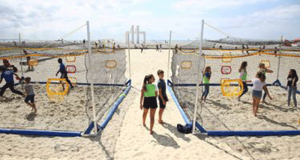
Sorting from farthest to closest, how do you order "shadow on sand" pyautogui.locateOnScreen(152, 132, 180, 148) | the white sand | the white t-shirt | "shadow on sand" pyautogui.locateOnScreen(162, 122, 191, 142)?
the white t-shirt → "shadow on sand" pyautogui.locateOnScreen(162, 122, 191, 142) → "shadow on sand" pyautogui.locateOnScreen(152, 132, 180, 148) → the white sand

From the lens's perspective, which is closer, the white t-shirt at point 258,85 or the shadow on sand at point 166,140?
the shadow on sand at point 166,140

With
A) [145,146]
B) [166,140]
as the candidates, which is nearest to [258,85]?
[166,140]

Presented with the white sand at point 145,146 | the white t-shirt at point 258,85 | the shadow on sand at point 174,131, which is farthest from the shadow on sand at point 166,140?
the white t-shirt at point 258,85

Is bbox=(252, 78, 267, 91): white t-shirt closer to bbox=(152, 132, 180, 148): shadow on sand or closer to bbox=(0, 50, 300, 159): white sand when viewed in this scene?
bbox=(0, 50, 300, 159): white sand

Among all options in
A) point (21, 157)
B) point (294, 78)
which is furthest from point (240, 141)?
point (21, 157)

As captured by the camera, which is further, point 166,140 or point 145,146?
point 166,140

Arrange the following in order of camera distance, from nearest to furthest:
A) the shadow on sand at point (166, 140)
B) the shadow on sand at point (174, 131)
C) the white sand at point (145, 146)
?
1. the white sand at point (145, 146)
2. the shadow on sand at point (166, 140)
3. the shadow on sand at point (174, 131)

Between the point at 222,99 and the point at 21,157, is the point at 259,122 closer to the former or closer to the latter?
the point at 222,99

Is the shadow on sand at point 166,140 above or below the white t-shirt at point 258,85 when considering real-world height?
Result: below

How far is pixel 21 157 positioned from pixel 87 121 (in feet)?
6.68

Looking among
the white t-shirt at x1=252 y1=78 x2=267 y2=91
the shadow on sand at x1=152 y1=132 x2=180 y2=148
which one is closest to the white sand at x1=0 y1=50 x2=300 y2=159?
the shadow on sand at x1=152 y1=132 x2=180 y2=148

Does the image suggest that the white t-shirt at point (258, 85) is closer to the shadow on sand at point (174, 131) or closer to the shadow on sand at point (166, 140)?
the shadow on sand at point (174, 131)

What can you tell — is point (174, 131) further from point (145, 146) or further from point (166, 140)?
point (145, 146)

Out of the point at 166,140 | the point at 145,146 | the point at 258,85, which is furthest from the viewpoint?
the point at 258,85
